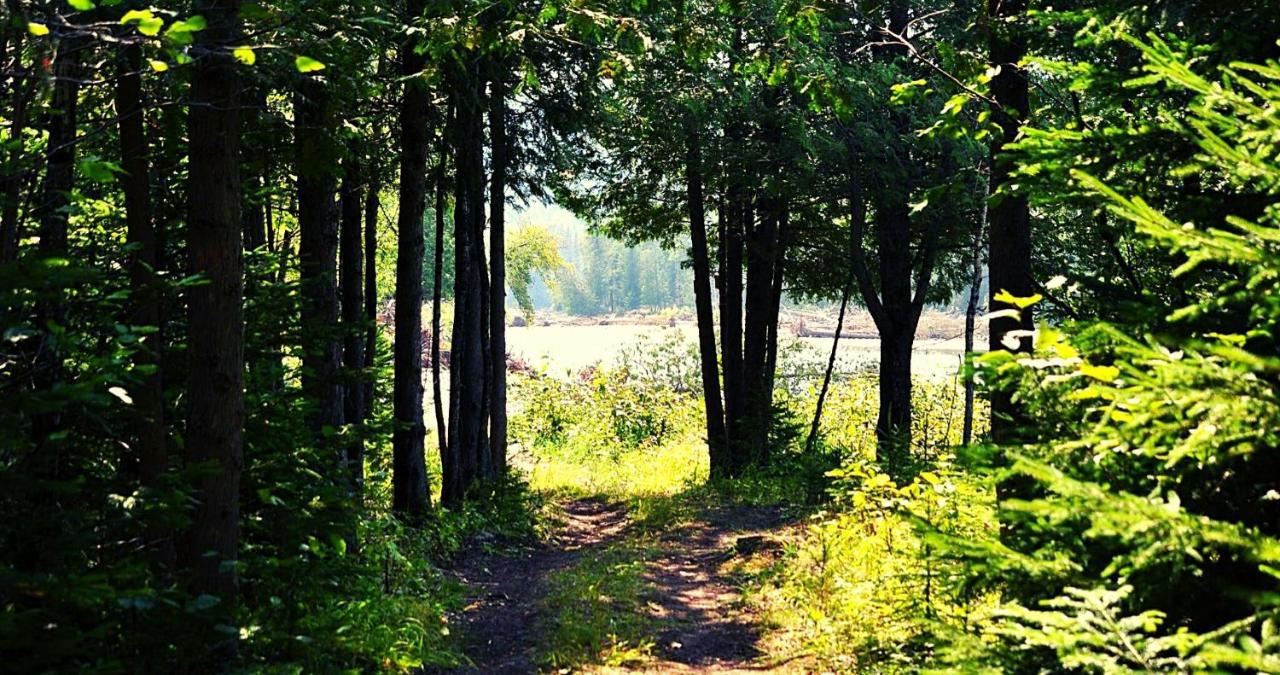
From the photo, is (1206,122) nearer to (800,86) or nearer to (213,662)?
(800,86)

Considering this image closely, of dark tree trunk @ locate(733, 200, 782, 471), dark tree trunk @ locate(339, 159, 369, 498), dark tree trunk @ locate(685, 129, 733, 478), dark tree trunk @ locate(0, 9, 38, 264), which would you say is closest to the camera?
dark tree trunk @ locate(0, 9, 38, 264)

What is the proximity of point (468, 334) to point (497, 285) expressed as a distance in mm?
1772

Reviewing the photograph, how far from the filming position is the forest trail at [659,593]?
7.48m

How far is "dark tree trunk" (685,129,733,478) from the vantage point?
17547 millimetres

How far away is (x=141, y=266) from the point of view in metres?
4.91

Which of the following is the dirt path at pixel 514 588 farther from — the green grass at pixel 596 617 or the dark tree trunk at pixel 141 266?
the dark tree trunk at pixel 141 266

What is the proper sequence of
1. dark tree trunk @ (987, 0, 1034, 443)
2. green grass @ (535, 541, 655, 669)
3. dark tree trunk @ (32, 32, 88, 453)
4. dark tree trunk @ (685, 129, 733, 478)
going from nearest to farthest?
dark tree trunk @ (32, 32, 88, 453) → dark tree trunk @ (987, 0, 1034, 443) → green grass @ (535, 541, 655, 669) → dark tree trunk @ (685, 129, 733, 478)

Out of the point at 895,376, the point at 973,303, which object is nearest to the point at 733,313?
the point at 895,376

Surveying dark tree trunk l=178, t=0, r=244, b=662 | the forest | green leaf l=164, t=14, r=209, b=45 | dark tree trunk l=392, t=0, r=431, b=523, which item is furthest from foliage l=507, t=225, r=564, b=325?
green leaf l=164, t=14, r=209, b=45

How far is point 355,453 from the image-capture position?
10.9 metres

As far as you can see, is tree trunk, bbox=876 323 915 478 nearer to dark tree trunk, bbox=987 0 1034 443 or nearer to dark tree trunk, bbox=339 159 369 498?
dark tree trunk, bbox=339 159 369 498

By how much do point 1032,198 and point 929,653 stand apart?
130 inches

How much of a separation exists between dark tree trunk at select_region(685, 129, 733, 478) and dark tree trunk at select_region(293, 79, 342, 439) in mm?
8120

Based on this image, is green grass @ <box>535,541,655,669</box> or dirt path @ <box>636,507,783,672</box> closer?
green grass @ <box>535,541,655,669</box>
